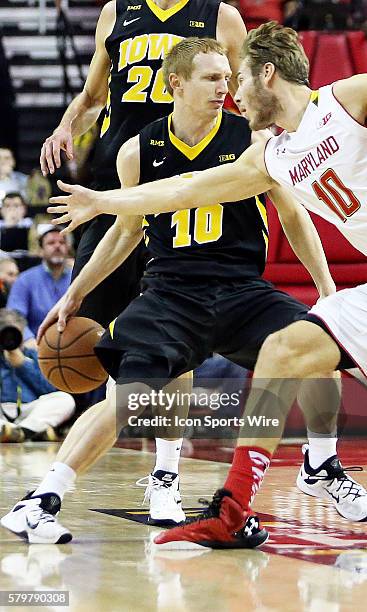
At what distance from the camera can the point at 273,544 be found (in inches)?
147

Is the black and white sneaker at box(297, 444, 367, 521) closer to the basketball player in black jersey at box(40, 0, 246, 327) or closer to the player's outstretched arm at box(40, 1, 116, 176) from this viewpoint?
the basketball player in black jersey at box(40, 0, 246, 327)

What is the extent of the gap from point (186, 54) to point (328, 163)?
91 cm

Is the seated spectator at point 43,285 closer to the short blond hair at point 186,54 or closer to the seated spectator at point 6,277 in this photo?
the seated spectator at point 6,277

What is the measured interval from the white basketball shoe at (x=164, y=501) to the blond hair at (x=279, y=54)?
148 centimetres

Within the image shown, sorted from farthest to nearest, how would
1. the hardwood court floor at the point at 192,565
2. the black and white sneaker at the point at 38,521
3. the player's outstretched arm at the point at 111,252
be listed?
1. the player's outstretched arm at the point at 111,252
2. the black and white sneaker at the point at 38,521
3. the hardwood court floor at the point at 192,565

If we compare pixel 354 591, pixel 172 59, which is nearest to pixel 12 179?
pixel 172 59

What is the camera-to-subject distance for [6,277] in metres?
8.78

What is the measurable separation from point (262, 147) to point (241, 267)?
1.71 ft

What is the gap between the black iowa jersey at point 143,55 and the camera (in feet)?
16.6

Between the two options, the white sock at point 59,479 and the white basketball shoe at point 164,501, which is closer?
the white sock at point 59,479

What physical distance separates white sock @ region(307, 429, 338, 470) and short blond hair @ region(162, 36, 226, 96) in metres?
1.41

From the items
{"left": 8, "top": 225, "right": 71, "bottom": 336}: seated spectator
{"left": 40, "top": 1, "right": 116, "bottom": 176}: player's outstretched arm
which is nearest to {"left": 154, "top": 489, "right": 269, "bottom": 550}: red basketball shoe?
{"left": 40, "top": 1, "right": 116, "bottom": 176}: player's outstretched arm

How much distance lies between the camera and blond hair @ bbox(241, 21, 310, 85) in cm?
379

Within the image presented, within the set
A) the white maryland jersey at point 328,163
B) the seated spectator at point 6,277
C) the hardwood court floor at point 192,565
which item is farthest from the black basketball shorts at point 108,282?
the seated spectator at point 6,277
